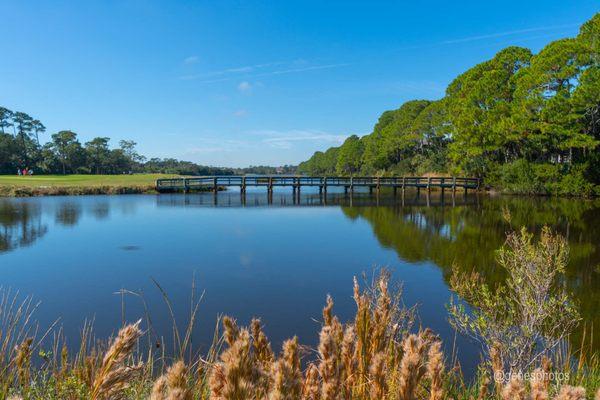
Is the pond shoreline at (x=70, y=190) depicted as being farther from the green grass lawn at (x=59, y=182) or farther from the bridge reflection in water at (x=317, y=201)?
the bridge reflection in water at (x=317, y=201)

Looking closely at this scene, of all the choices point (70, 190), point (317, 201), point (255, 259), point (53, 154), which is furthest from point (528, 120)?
point (53, 154)

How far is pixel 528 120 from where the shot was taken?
35.7 m

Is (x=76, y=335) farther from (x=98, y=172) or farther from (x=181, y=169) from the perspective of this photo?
(x=181, y=169)

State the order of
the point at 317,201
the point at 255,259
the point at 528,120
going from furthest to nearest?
the point at 317,201 < the point at 528,120 < the point at 255,259

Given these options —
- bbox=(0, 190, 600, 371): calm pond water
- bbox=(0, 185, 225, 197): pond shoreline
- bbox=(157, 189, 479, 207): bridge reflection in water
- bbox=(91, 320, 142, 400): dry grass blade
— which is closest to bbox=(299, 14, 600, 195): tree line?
bbox=(157, 189, 479, 207): bridge reflection in water

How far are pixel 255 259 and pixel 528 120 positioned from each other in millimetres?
31874

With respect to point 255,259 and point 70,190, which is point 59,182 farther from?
point 255,259

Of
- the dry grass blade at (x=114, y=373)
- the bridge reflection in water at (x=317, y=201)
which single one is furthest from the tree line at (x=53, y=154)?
the dry grass blade at (x=114, y=373)

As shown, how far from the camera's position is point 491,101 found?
41.8 meters

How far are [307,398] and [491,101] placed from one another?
152 ft

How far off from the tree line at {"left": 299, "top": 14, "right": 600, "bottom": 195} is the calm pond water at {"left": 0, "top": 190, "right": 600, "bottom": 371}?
9688 mm

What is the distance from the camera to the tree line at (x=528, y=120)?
32625mm

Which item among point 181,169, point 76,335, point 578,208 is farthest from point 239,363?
point 181,169

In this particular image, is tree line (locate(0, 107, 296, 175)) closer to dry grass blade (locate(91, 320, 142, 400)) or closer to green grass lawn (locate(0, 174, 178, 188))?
green grass lawn (locate(0, 174, 178, 188))
